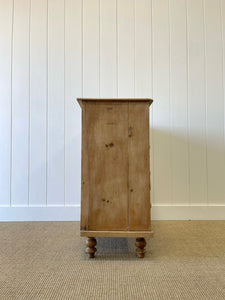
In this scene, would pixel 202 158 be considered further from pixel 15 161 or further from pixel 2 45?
pixel 2 45

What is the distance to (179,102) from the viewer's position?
163cm

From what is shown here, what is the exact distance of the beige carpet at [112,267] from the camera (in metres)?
0.73

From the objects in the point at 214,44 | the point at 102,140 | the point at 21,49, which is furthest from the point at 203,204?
the point at 21,49

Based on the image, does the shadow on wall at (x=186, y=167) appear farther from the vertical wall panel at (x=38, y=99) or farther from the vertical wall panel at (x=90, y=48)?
the vertical wall panel at (x=38, y=99)

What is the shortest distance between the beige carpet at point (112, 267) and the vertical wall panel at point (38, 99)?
0.37 metres

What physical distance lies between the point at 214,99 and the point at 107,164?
1130 mm

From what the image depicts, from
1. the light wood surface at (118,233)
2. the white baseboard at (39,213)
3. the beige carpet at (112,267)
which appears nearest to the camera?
the beige carpet at (112,267)

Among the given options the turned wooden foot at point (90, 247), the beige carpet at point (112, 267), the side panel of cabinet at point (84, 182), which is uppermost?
the side panel of cabinet at point (84, 182)

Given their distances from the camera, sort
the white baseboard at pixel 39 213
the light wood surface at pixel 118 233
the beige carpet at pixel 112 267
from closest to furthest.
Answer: the beige carpet at pixel 112 267
the light wood surface at pixel 118 233
the white baseboard at pixel 39 213

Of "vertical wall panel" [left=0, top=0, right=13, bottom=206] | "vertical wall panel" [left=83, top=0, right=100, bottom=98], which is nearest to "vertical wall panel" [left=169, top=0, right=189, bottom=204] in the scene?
"vertical wall panel" [left=83, top=0, right=100, bottom=98]

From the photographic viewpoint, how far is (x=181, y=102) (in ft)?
5.34

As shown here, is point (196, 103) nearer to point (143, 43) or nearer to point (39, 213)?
point (143, 43)

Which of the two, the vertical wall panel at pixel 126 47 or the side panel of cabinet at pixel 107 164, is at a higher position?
the vertical wall panel at pixel 126 47

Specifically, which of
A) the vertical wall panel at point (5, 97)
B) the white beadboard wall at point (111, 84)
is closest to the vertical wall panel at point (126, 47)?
the white beadboard wall at point (111, 84)
